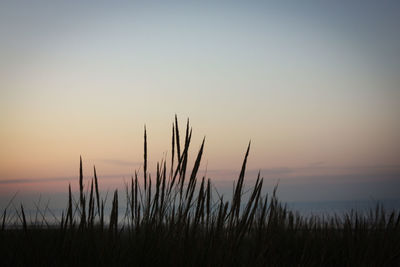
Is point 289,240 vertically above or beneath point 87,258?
beneath

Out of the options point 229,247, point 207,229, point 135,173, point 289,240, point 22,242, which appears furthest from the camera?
point 289,240

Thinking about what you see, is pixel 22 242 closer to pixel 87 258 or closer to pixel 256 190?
pixel 87 258

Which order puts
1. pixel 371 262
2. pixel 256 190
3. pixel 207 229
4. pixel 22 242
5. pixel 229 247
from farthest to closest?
pixel 371 262
pixel 22 242
pixel 207 229
pixel 229 247
pixel 256 190

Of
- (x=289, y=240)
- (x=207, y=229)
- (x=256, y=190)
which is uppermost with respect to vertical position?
(x=256, y=190)

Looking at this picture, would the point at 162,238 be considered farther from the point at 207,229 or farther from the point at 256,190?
the point at 256,190

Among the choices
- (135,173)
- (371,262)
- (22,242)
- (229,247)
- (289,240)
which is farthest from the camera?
(289,240)

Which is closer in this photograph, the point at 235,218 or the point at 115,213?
the point at 235,218

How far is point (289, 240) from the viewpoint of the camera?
509 cm

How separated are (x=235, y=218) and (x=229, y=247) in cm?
13

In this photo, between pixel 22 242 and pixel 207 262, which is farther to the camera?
pixel 22 242

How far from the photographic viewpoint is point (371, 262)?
3.21 metres

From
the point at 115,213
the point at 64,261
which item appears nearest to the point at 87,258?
the point at 64,261

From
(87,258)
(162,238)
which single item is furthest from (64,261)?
(162,238)

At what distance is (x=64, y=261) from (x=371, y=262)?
213 cm
